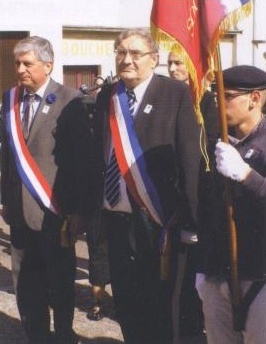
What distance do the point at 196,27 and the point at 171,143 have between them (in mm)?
713

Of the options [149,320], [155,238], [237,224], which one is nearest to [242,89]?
[237,224]

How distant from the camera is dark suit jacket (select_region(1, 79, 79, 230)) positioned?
4.32m

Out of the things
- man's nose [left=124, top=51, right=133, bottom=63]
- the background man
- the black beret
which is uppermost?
man's nose [left=124, top=51, right=133, bottom=63]

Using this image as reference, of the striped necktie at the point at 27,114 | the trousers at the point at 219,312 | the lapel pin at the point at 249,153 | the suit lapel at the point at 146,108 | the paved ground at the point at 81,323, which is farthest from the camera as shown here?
the paved ground at the point at 81,323

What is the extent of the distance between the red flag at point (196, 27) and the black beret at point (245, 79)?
4.0 inches

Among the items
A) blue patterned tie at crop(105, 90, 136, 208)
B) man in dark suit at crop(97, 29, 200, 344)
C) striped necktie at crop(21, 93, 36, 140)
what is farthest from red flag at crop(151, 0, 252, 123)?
striped necktie at crop(21, 93, 36, 140)

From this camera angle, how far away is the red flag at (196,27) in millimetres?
3248

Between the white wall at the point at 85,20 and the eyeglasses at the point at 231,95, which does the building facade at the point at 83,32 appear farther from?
the eyeglasses at the point at 231,95

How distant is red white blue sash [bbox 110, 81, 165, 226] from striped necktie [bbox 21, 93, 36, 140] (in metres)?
0.56

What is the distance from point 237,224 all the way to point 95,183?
1234 mm

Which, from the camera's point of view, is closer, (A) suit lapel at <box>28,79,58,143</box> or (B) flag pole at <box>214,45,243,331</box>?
(B) flag pole at <box>214,45,243,331</box>

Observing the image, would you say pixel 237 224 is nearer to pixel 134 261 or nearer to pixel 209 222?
pixel 209 222

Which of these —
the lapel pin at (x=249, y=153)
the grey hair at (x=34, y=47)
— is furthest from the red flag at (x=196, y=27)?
the grey hair at (x=34, y=47)

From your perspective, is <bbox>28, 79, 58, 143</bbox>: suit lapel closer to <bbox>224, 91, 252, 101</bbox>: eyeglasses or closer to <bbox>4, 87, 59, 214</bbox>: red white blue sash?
<bbox>4, 87, 59, 214</bbox>: red white blue sash
